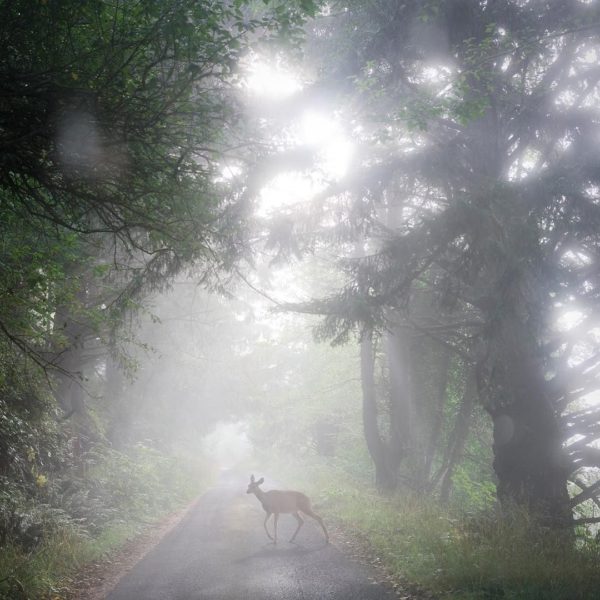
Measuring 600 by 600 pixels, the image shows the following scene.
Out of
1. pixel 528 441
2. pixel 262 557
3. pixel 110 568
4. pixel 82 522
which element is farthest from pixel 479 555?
pixel 82 522

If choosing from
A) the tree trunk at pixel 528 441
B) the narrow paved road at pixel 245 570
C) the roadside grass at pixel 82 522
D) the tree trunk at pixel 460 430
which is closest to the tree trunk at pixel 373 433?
the tree trunk at pixel 460 430

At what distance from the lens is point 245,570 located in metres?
7.58

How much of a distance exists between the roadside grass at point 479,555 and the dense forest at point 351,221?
0.15 feet

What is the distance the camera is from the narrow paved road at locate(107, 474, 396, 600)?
6.34 metres

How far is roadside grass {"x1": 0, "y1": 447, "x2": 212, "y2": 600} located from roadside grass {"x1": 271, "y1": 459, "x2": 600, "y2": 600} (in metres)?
5.22

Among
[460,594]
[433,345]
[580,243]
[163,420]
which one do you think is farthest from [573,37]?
[163,420]

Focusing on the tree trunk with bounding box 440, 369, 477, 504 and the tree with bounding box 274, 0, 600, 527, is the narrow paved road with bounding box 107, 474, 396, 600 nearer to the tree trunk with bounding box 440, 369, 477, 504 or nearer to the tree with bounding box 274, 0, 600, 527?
the tree with bounding box 274, 0, 600, 527

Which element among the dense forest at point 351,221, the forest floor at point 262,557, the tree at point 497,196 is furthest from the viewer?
the tree at point 497,196

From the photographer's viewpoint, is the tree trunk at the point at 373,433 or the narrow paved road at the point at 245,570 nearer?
the narrow paved road at the point at 245,570

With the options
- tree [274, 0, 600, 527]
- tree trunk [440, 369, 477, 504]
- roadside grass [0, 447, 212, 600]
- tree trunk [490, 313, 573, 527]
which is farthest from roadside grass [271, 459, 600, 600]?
roadside grass [0, 447, 212, 600]

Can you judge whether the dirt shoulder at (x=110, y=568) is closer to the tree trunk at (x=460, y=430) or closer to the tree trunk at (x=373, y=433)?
the tree trunk at (x=373, y=433)

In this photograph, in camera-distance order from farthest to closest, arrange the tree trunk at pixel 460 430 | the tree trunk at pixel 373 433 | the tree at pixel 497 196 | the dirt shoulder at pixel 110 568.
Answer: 1. the tree trunk at pixel 373 433
2. the tree trunk at pixel 460 430
3. the tree at pixel 497 196
4. the dirt shoulder at pixel 110 568

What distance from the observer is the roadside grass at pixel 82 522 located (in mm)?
6559

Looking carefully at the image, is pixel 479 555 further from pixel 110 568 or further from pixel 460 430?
pixel 460 430
